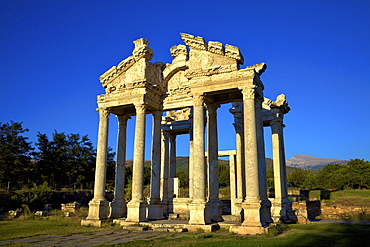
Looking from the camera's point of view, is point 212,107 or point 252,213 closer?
point 252,213

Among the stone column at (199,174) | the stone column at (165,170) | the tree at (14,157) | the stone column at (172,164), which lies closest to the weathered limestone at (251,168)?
the stone column at (199,174)

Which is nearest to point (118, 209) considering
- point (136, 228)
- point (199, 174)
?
point (136, 228)

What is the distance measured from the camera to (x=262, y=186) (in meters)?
15.7

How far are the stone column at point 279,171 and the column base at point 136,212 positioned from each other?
9.73 m

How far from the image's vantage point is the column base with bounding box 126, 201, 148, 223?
1722cm

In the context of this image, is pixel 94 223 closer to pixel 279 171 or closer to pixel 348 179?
pixel 279 171

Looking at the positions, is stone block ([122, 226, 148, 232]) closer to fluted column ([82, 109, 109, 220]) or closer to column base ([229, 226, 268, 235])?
fluted column ([82, 109, 109, 220])

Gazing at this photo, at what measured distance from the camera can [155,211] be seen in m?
19.0

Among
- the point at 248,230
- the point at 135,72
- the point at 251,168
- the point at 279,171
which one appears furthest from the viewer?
the point at 279,171

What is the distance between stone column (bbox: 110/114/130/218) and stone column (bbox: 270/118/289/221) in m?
10.9

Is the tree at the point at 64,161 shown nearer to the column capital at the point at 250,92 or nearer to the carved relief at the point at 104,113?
the carved relief at the point at 104,113

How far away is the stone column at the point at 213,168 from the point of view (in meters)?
16.9

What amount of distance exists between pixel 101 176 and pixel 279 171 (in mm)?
13199

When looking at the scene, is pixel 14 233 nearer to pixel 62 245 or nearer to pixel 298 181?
pixel 62 245
